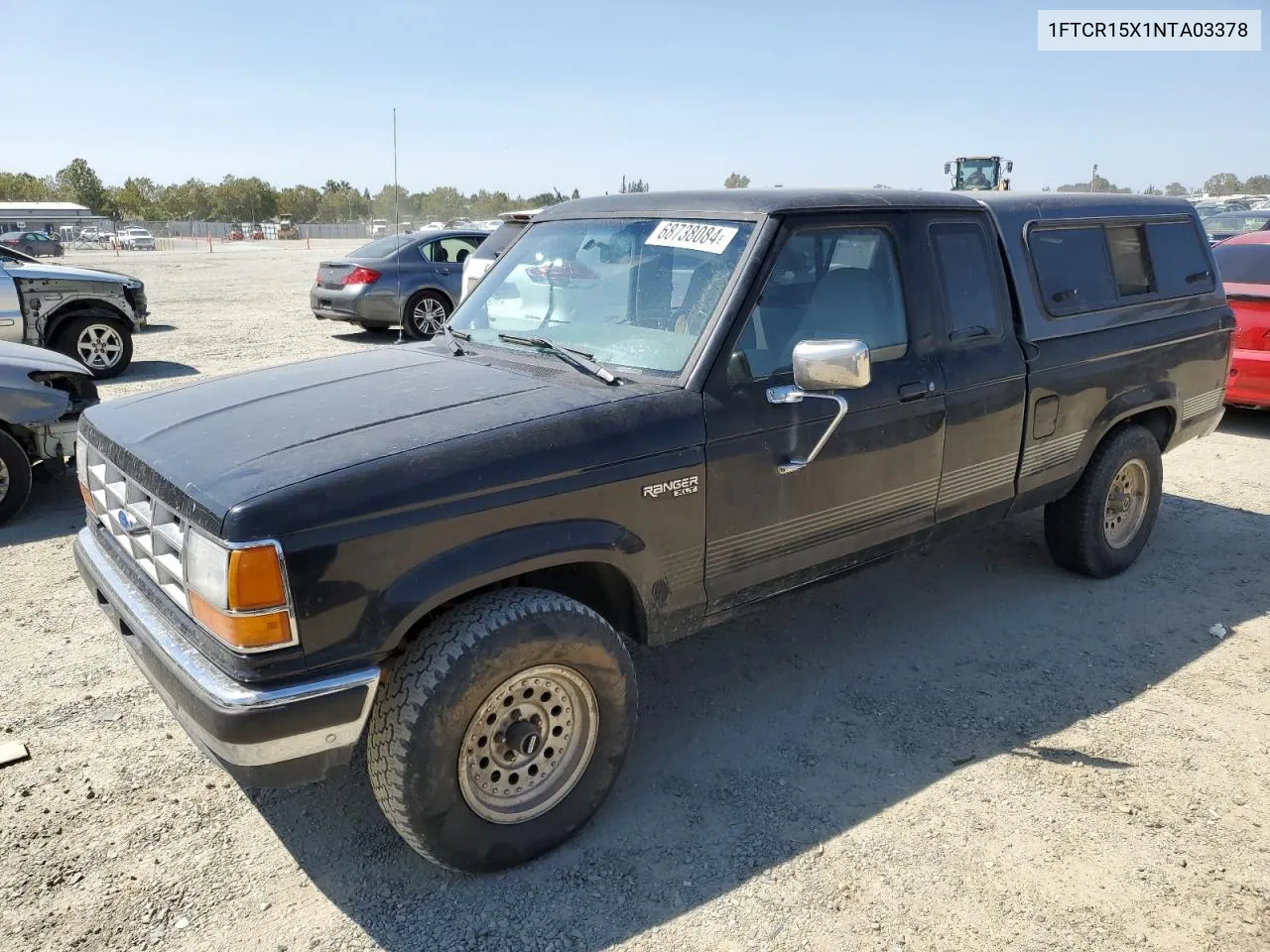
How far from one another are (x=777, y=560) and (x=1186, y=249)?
3.47 meters

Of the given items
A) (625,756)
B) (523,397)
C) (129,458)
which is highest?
(523,397)

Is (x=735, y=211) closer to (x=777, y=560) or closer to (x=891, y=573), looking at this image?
(x=777, y=560)

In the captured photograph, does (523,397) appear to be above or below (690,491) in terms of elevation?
above

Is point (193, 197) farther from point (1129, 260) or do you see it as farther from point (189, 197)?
point (1129, 260)

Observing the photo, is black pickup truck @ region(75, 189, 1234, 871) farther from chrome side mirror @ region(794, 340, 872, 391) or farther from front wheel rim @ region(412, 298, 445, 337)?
front wheel rim @ region(412, 298, 445, 337)

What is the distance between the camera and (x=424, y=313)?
42.9 feet

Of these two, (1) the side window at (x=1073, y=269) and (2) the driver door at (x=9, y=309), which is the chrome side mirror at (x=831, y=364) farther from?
(2) the driver door at (x=9, y=309)

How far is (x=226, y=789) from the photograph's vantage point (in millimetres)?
3238

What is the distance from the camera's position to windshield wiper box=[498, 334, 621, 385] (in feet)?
10.3

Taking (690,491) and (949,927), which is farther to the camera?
(690,491)

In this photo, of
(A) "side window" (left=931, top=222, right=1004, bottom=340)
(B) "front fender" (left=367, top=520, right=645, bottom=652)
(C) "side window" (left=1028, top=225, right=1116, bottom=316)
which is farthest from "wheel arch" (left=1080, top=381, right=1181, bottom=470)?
(B) "front fender" (left=367, top=520, right=645, bottom=652)

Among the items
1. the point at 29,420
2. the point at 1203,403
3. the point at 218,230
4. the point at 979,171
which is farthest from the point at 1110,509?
the point at 218,230

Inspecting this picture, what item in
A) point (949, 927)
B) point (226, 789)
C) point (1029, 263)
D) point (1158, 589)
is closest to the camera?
point (949, 927)

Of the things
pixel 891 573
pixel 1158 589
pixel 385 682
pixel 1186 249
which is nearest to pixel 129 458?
pixel 385 682
